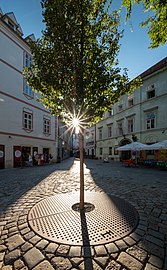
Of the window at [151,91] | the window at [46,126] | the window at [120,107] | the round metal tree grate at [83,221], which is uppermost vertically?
the window at [151,91]

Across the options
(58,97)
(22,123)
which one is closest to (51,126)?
(22,123)

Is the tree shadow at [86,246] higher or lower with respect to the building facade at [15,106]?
lower

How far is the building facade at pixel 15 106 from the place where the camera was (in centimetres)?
1324

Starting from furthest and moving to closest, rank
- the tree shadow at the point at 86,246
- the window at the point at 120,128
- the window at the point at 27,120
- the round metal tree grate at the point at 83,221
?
the window at the point at 120,128, the window at the point at 27,120, the round metal tree grate at the point at 83,221, the tree shadow at the point at 86,246

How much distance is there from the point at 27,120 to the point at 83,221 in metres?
14.9

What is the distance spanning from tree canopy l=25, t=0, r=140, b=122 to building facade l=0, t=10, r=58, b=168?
10.8 meters

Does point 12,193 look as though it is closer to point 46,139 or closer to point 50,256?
point 50,256

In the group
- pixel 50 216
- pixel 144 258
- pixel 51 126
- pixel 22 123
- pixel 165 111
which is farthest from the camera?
pixel 51 126

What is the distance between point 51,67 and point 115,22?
229 centimetres

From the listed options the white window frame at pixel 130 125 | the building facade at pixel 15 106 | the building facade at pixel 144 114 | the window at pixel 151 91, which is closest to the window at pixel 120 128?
the building facade at pixel 144 114

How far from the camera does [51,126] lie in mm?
20547

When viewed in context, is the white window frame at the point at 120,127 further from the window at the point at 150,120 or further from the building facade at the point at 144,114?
Result: the window at the point at 150,120

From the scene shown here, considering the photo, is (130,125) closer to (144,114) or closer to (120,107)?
(144,114)

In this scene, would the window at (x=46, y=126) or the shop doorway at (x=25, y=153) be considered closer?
the shop doorway at (x=25, y=153)
